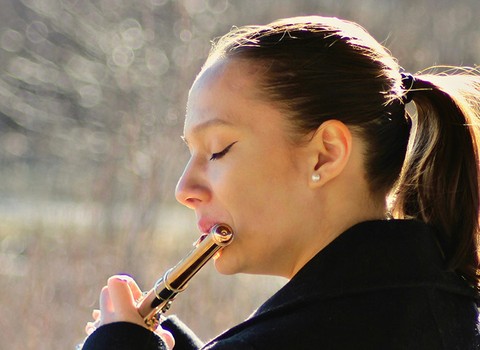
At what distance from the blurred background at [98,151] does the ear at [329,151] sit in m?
2.73

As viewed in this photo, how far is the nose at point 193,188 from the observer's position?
4.51 feet

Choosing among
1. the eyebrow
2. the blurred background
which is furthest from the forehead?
the blurred background

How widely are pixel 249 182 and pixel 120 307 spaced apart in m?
0.28

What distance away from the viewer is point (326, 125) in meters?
1.35

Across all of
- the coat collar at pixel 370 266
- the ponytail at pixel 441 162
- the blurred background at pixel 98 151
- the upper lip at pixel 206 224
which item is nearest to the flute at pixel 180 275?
the upper lip at pixel 206 224

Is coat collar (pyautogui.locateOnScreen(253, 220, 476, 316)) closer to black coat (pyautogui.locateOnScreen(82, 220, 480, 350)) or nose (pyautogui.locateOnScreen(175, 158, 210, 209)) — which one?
black coat (pyautogui.locateOnScreen(82, 220, 480, 350))

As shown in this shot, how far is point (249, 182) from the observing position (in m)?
1.34

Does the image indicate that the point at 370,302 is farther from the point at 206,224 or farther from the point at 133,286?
the point at 133,286

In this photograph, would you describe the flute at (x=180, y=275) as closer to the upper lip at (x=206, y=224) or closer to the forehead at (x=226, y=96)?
the upper lip at (x=206, y=224)

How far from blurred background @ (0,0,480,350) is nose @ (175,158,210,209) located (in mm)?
2675

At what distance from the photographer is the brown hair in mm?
1369

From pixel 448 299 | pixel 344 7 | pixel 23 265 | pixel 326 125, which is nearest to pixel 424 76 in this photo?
pixel 326 125

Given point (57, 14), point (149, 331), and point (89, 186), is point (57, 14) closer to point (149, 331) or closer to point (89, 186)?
point (89, 186)

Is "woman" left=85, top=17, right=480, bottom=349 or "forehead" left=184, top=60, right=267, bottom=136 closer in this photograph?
"woman" left=85, top=17, right=480, bottom=349
